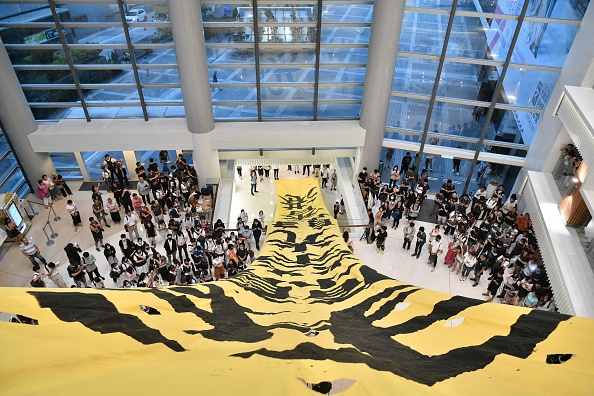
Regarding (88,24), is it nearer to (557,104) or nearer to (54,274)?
(54,274)

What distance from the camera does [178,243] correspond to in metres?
14.4

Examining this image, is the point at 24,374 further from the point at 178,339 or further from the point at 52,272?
the point at 52,272

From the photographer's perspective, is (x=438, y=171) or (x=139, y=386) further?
(x=438, y=171)

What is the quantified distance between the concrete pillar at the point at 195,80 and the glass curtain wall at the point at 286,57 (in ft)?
3.18

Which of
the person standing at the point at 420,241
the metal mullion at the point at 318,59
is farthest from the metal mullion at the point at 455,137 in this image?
the person standing at the point at 420,241

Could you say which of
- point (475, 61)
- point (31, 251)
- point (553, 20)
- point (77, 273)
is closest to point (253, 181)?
point (77, 273)

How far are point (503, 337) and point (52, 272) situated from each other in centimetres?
1284

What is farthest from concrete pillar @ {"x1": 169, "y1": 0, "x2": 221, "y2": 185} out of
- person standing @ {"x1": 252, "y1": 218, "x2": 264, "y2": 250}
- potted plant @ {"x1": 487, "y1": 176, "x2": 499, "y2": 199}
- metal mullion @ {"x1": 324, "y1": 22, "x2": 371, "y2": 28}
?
potted plant @ {"x1": 487, "y1": 176, "x2": 499, "y2": 199}

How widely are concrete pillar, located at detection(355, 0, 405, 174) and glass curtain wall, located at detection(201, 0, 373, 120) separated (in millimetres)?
1035

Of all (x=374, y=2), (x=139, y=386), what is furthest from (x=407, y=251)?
(x=139, y=386)

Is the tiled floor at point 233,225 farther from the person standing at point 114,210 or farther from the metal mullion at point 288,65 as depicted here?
the metal mullion at point 288,65

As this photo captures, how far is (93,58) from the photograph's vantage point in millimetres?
17125

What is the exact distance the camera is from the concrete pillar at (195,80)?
15156 millimetres

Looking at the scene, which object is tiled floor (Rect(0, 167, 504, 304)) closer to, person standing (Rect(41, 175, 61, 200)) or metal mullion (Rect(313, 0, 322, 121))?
person standing (Rect(41, 175, 61, 200))
